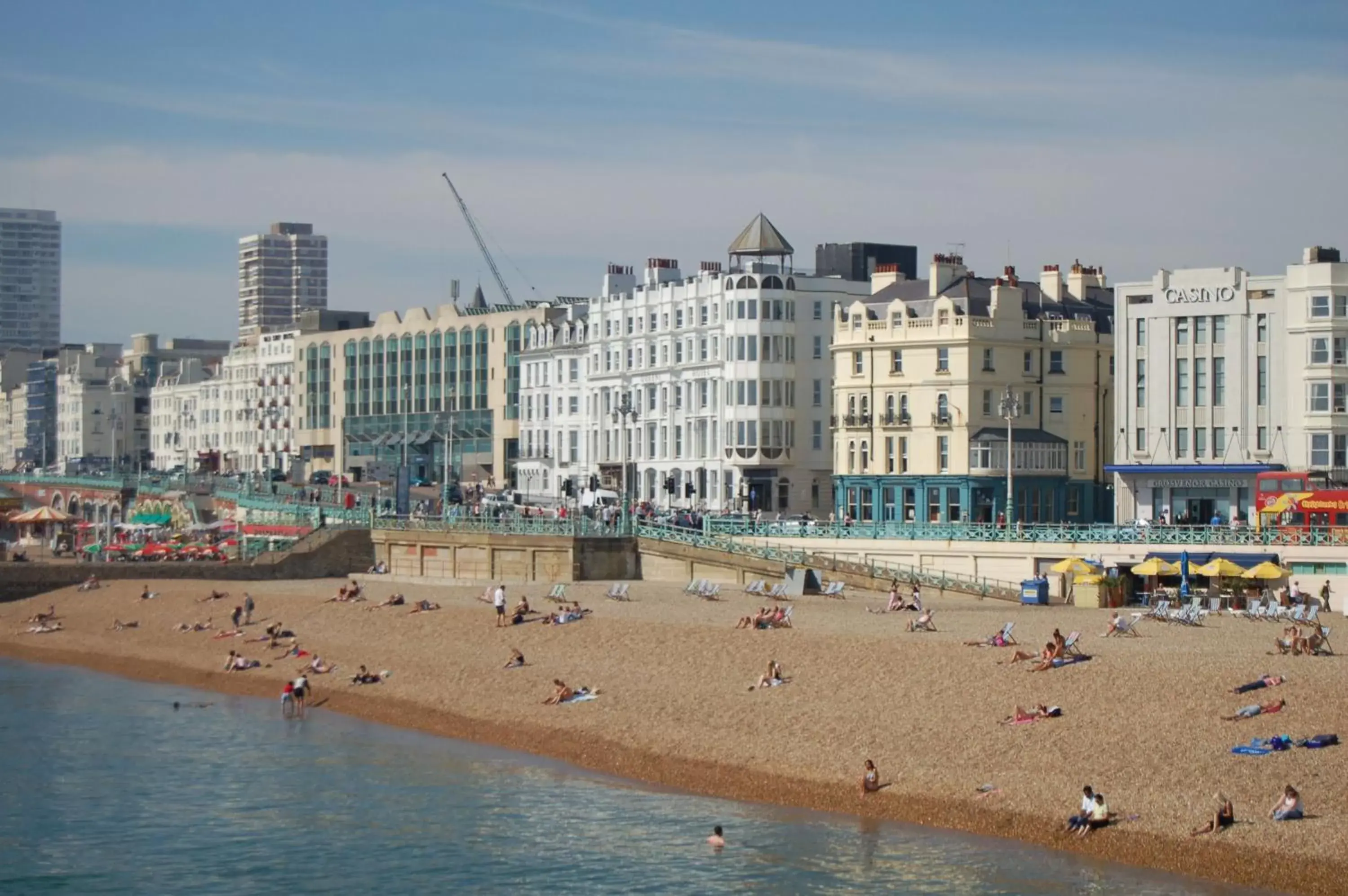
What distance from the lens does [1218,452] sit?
73312mm

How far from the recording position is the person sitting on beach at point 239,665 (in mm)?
61969

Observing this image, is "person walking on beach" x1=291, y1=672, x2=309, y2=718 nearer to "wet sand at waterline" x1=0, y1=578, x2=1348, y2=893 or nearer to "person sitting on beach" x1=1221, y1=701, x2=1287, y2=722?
"wet sand at waterline" x1=0, y1=578, x2=1348, y2=893

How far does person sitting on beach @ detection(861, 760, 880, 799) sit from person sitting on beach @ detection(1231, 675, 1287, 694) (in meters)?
8.25

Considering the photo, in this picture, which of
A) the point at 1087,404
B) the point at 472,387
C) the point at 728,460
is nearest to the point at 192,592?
the point at 728,460

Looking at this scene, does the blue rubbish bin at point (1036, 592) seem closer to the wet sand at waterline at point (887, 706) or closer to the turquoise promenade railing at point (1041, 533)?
the wet sand at waterline at point (887, 706)

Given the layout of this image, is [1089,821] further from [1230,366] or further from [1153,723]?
[1230,366]

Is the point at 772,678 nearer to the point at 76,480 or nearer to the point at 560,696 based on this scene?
the point at 560,696

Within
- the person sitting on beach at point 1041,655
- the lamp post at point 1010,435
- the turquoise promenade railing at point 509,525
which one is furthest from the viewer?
the turquoise promenade railing at point 509,525

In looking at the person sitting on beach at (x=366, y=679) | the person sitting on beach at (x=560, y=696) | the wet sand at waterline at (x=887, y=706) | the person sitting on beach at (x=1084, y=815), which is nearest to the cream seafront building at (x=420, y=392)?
the wet sand at waterline at (x=887, y=706)

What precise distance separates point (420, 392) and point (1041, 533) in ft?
280

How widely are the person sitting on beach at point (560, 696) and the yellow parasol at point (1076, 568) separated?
19.8 metres

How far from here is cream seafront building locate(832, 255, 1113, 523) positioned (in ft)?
262

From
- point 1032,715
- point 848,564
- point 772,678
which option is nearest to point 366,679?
point 772,678

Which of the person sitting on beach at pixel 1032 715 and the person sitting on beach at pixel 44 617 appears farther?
the person sitting on beach at pixel 44 617
